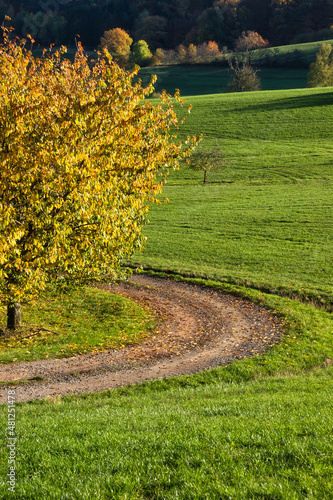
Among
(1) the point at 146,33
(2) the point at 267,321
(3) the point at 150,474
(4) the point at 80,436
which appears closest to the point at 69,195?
(4) the point at 80,436

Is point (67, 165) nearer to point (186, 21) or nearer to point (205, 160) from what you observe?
point (205, 160)

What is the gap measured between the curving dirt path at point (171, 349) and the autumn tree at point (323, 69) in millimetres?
97824

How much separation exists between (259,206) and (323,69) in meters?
76.2

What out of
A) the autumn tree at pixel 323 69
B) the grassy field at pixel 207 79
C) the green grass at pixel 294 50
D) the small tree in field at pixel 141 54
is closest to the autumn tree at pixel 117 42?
the small tree in field at pixel 141 54

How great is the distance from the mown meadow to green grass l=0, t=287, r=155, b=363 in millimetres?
3124

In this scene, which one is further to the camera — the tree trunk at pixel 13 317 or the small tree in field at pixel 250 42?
the small tree in field at pixel 250 42

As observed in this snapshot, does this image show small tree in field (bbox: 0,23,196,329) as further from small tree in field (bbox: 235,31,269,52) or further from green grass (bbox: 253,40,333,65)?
small tree in field (bbox: 235,31,269,52)

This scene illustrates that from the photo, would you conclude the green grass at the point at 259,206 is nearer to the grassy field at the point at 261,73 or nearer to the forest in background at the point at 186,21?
the grassy field at the point at 261,73

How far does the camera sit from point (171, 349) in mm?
16828

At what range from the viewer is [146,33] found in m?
165

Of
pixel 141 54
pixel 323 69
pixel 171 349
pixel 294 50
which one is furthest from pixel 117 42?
pixel 171 349

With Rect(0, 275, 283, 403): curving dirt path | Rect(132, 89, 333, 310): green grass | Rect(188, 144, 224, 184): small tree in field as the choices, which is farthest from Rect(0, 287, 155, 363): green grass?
Rect(188, 144, 224, 184): small tree in field

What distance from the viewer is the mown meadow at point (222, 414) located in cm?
632

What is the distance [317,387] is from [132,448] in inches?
259
